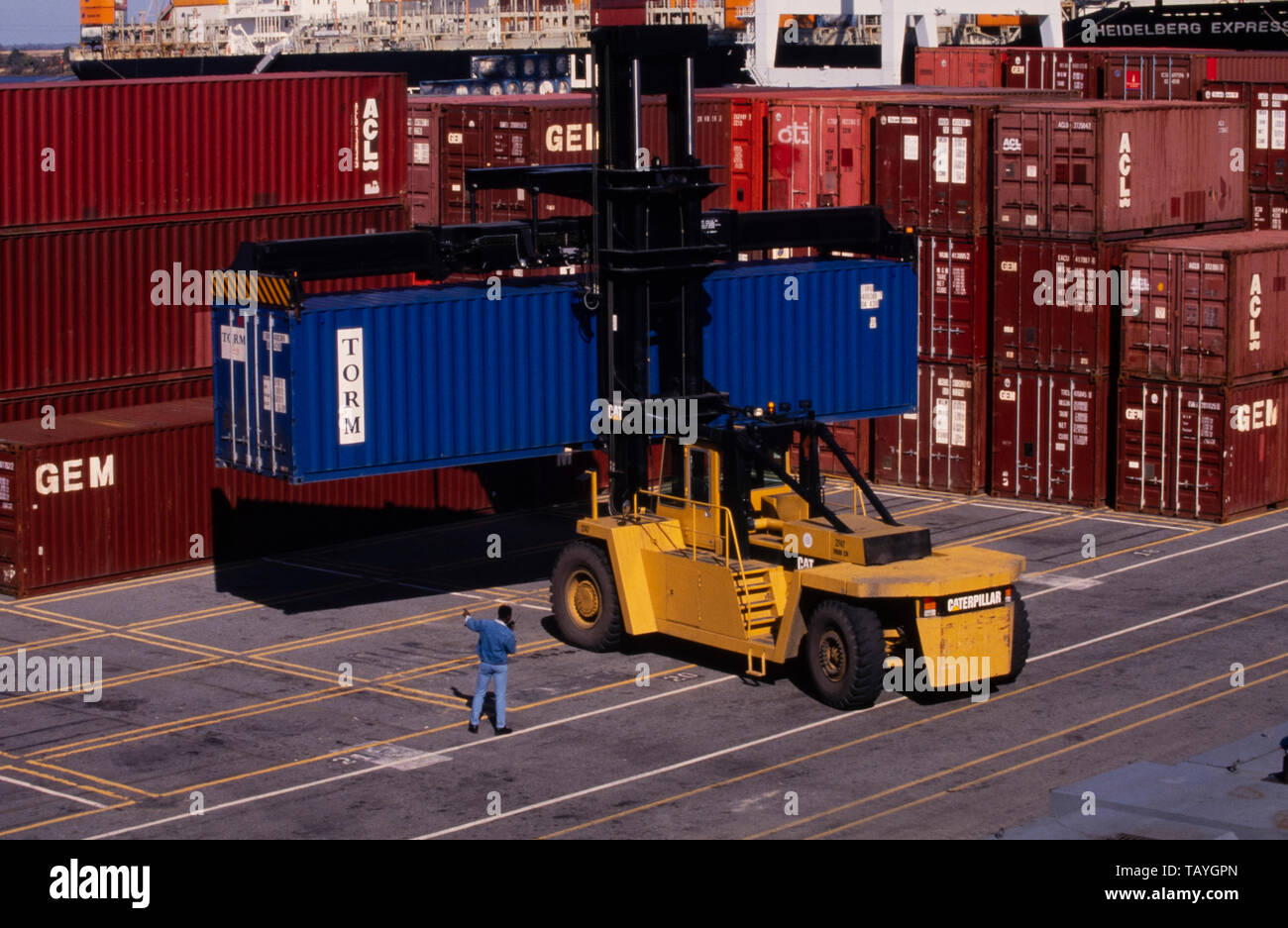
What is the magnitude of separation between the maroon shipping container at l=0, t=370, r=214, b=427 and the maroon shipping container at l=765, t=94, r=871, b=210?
1210cm

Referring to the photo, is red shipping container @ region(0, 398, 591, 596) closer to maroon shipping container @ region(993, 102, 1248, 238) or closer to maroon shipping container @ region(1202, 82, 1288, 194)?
maroon shipping container @ region(993, 102, 1248, 238)

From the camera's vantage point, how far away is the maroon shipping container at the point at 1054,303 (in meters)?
34.2

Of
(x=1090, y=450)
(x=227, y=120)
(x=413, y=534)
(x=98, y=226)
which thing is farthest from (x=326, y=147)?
(x=1090, y=450)

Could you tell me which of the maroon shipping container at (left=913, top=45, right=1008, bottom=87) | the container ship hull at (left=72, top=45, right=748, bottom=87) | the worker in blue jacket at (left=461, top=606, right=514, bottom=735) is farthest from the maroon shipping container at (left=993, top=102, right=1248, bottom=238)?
the container ship hull at (left=72, top=45, right=748, bottom=87)

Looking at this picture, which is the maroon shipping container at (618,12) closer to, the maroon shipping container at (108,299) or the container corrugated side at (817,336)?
the container corrugated side at (817,336)

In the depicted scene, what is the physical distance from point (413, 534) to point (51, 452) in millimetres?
6958

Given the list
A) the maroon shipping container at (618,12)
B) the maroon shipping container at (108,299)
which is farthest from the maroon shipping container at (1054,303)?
the maroon shipping container at (108,299)

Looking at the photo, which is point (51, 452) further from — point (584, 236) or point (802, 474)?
point (802, 474)

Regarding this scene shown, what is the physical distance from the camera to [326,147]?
111 ft

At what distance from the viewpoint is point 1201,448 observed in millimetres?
33438

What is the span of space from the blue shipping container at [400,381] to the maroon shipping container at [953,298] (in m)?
10.8

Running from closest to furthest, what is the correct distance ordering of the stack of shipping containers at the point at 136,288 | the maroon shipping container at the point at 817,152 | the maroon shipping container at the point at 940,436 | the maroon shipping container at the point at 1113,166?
the stack of shipping containers at the point at 136,288 < the maroon shipping container at the point at 1113,166 < the maroon shipping container at the point at 940,436 < the maroon shipping container at the point at 817,152

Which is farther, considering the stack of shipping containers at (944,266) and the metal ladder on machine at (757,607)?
the stack of shipping containers at (944,266)

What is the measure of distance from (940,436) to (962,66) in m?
24.9
